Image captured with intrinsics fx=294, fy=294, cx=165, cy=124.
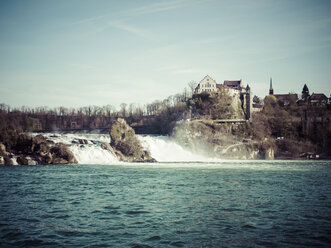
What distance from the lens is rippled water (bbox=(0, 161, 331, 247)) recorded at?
1258 cm

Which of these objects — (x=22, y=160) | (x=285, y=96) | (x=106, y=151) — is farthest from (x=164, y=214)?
(x=285, y=96)

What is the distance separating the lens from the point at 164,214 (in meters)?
16.7

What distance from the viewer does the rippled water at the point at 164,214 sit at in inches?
495

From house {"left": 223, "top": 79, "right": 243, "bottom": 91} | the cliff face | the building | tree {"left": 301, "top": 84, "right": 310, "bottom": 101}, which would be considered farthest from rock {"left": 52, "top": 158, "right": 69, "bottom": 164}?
tree {"left": 301, "top": 84, "right": 310, "bottom": 101}

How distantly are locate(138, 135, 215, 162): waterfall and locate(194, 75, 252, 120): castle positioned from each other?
31984 millimetres

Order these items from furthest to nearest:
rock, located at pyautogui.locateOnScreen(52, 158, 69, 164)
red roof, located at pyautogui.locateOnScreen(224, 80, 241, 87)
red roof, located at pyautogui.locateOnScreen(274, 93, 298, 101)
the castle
→ 1. red roof, located at pyautogui.locateOnScreen(274, 93, 298, 101)
2. red roof, located at pyautogui.locateOnScreen(224, 80, 241, 87)
3. the castle
4. rock, located at pyautogui.locateOnScreen(52, 158, 69, 164)

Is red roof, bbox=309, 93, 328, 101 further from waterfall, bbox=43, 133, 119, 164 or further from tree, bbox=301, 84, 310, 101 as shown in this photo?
waterfall, bbox=43, 133, 119, 164

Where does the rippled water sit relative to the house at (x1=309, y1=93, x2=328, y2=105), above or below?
below

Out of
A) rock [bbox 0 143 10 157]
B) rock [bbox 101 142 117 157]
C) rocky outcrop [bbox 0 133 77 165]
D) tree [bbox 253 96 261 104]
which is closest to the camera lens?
rock [bbox 0 143 10 157]

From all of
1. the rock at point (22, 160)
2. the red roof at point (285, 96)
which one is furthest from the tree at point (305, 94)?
the rock at point (22, 160)

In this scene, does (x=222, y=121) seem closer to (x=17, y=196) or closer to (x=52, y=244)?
(x=17, y=196)

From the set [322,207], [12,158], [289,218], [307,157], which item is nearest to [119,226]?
[289,218]

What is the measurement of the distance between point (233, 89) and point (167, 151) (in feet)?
154

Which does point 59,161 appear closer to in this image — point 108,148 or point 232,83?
point 108,148
